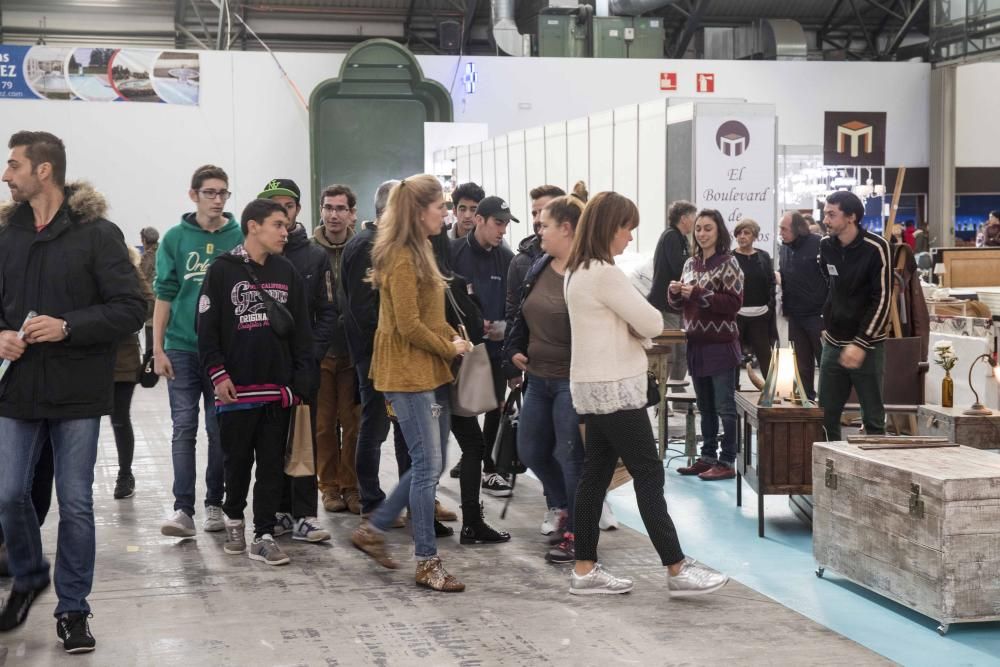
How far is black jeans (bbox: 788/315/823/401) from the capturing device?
8203 mm

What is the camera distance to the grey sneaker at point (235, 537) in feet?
16.0

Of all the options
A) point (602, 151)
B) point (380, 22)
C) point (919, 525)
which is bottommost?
point (919, 525)

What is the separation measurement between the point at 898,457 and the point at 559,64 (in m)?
13.7

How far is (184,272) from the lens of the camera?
16.7 ft

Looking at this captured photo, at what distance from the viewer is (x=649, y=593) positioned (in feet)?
14.1

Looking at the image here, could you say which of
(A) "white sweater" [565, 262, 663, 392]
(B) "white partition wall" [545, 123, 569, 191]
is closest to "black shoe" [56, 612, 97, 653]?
(A) "white sweater" [565, 262, 663, 392]

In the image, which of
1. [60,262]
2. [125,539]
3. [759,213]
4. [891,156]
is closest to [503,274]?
[125,539]

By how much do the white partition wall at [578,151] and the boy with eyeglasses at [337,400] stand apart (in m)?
6.20

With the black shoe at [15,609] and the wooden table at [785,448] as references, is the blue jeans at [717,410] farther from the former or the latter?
the black shoe at [15,609]

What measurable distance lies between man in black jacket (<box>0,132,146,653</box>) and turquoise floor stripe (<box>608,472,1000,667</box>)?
2447 mm

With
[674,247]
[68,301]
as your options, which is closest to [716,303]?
[674,247]

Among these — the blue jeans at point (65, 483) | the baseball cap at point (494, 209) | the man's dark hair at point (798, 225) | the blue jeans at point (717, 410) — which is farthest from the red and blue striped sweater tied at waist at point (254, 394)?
the man's dark hair at point (798, 225)

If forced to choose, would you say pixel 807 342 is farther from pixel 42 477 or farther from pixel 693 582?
pixel 42 477

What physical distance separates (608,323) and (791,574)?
140cm
